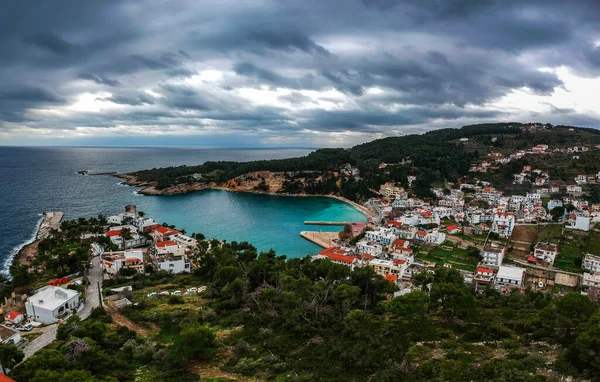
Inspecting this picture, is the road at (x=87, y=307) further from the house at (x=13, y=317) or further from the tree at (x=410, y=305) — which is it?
the tree at (x=410, y=305)

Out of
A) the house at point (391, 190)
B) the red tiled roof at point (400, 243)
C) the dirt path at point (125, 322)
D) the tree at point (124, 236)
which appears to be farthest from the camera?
the house at point (391, 190)

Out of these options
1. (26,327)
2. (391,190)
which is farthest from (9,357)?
(391,190)

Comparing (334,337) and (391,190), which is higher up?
(391,190)

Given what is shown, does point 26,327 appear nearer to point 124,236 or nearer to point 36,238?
point 124,236

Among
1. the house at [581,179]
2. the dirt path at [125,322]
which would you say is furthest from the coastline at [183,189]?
the dirt path at [125,322]

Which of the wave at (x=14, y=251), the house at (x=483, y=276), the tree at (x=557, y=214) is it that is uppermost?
the tree at (x=557, y=214)

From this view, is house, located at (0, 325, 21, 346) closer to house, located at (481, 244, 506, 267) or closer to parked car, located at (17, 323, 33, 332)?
parked car, located at (17, 323, 33, 332)
